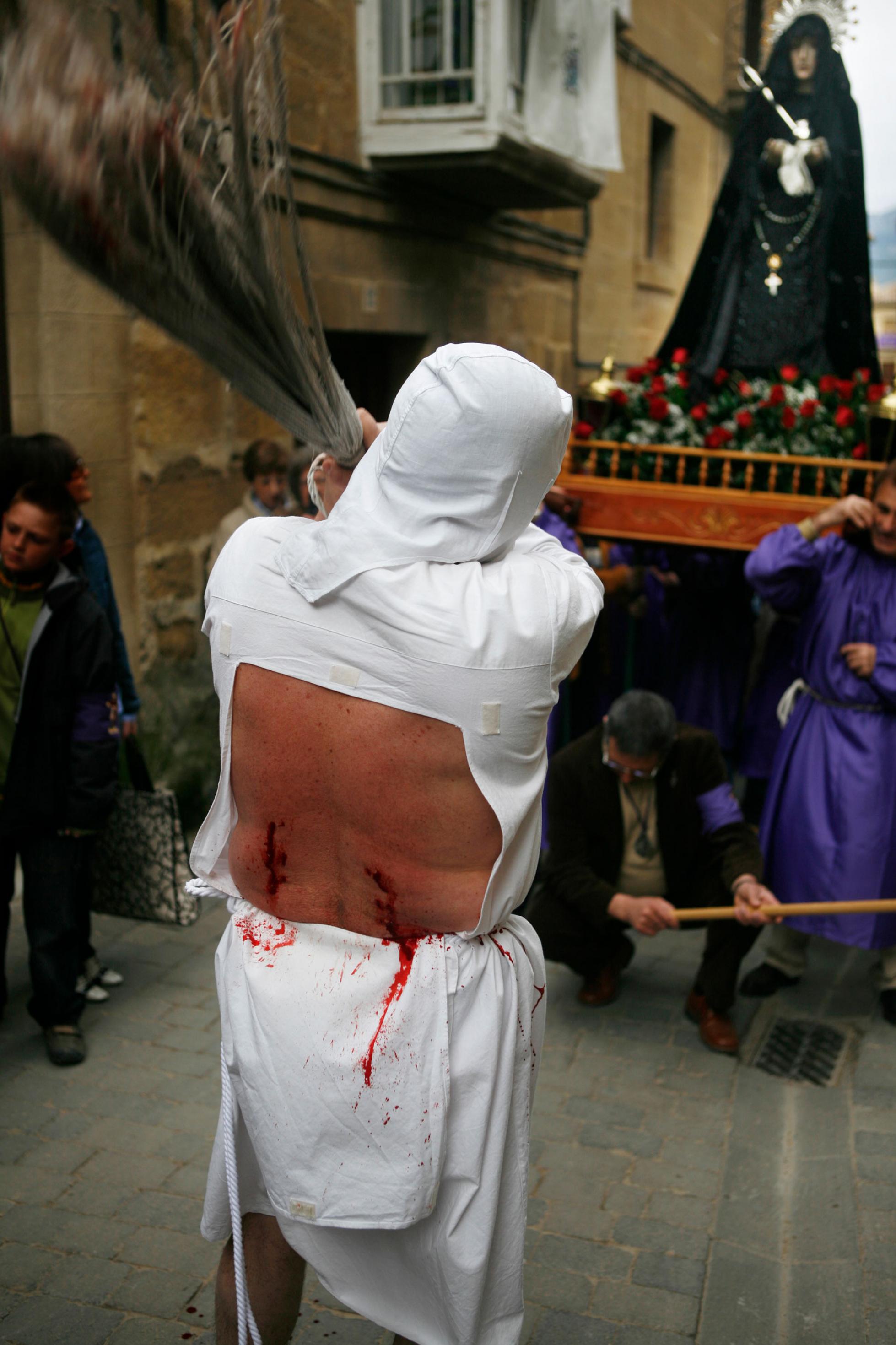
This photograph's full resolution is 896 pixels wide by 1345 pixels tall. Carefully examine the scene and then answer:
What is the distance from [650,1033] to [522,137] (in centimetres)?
630

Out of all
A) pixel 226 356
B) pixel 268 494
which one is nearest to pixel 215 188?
pixel 226 356

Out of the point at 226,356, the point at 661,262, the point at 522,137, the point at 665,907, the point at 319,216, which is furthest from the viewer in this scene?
the point at 661,262

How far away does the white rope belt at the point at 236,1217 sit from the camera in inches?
81.3

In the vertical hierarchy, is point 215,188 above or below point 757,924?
above

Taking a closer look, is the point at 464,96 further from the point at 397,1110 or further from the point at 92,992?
the point at 397,1110

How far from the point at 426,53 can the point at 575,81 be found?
1.68 m

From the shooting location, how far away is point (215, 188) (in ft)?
5.79

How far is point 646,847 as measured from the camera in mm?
4453

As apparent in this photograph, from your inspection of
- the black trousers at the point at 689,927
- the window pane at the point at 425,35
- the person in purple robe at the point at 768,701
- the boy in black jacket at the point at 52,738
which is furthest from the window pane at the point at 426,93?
the black trousers at the point at 689,927

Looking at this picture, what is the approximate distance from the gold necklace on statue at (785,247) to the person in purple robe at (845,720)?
7.66ft

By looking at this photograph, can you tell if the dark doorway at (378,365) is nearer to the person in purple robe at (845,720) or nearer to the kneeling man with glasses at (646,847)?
the person in purple robe at (845,720)

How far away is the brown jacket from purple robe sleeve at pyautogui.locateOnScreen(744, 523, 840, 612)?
57 centimetres

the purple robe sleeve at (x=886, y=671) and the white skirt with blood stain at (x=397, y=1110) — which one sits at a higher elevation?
the purple robe sleeve at (x=886, y=671)

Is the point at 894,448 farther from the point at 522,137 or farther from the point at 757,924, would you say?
the point at 522,137
